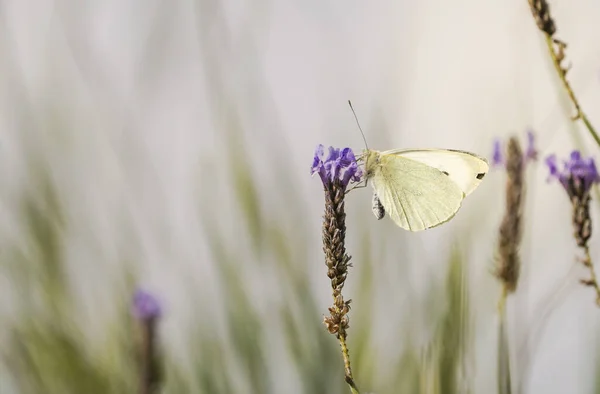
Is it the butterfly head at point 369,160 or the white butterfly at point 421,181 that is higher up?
the butterfly head at point 369,160

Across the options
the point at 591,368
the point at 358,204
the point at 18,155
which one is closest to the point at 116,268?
the point at 18,155

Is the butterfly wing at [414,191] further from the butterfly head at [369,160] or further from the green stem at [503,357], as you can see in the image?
the green stem at [503,357]

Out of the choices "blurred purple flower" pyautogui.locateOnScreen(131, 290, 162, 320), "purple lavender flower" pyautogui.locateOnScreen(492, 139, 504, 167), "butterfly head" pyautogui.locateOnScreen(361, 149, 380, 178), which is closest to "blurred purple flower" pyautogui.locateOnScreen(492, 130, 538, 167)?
"purple lavender flower" pyautogui.locateOnScreen(492, 139, 504, 167)

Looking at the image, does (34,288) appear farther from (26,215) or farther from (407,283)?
(407,283)

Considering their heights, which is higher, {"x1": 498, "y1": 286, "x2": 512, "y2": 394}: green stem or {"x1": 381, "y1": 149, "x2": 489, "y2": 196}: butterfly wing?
{"x1": 381, "y1": 149, "x2": 489, "y2": 196}: butterfly wing

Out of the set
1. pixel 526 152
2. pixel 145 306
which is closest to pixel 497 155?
pixel 526 152

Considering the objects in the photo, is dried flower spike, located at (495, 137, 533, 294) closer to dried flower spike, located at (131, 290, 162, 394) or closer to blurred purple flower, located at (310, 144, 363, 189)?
blurred purple flower, located at (310, 144, 363, 189)

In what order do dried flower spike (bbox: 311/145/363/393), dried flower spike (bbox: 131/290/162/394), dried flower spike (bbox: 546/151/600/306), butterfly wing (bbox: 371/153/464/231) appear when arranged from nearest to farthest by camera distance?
1. dried flower spike (bbox: 131/290/162/394)
2. dried flower spike (bbox: 311/145/363/393)
3. dried flower spike (bbox: 546/151/600/306)
4. butterfly wing (bbox: 371/153/464/231)

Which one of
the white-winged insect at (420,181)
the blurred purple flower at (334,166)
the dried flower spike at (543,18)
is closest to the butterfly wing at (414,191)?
the white-winged insect at (420,181)
